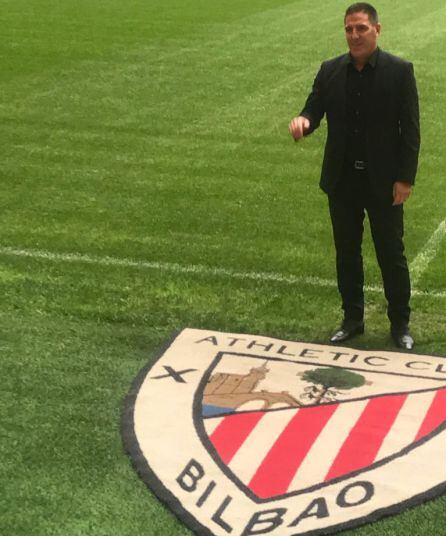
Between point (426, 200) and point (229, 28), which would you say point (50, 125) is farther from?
point (229, 28)

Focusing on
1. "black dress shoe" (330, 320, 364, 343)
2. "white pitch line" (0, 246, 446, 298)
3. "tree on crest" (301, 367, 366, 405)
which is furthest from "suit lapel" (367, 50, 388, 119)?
"white pitch line" (0, 246, 446, 298)

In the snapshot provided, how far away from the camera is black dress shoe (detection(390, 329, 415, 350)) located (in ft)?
19.7

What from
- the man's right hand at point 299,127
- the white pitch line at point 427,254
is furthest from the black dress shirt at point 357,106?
the white pitch line at point 427,254

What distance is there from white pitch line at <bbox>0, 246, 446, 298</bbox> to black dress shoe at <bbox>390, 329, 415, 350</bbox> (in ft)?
2.98

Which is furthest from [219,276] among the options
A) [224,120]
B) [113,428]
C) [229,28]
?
[229,28]

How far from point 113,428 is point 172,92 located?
9081mm

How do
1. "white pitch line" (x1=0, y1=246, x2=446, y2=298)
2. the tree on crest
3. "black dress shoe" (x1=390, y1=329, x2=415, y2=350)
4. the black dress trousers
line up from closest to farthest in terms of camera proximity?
the tree on crest → the black dress trousers → "black dress shoe" (x1=390, y1=329, x2=415, y2=350) → "white pitch line" (x1=0, y1=246, x2=446, y2=298)

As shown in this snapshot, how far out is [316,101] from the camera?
591cm

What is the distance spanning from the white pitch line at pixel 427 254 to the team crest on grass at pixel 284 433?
5.05 ft

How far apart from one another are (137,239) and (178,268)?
726mm

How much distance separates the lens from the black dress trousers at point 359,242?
5.88m

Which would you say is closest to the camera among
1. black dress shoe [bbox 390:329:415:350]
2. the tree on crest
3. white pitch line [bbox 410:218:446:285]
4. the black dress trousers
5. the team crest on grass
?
the team crest on grass

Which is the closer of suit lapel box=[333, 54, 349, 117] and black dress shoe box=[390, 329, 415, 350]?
suit lapel box=[333, 54, 349, 117]

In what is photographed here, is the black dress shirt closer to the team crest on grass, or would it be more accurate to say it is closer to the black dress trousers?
the black dress trousers
